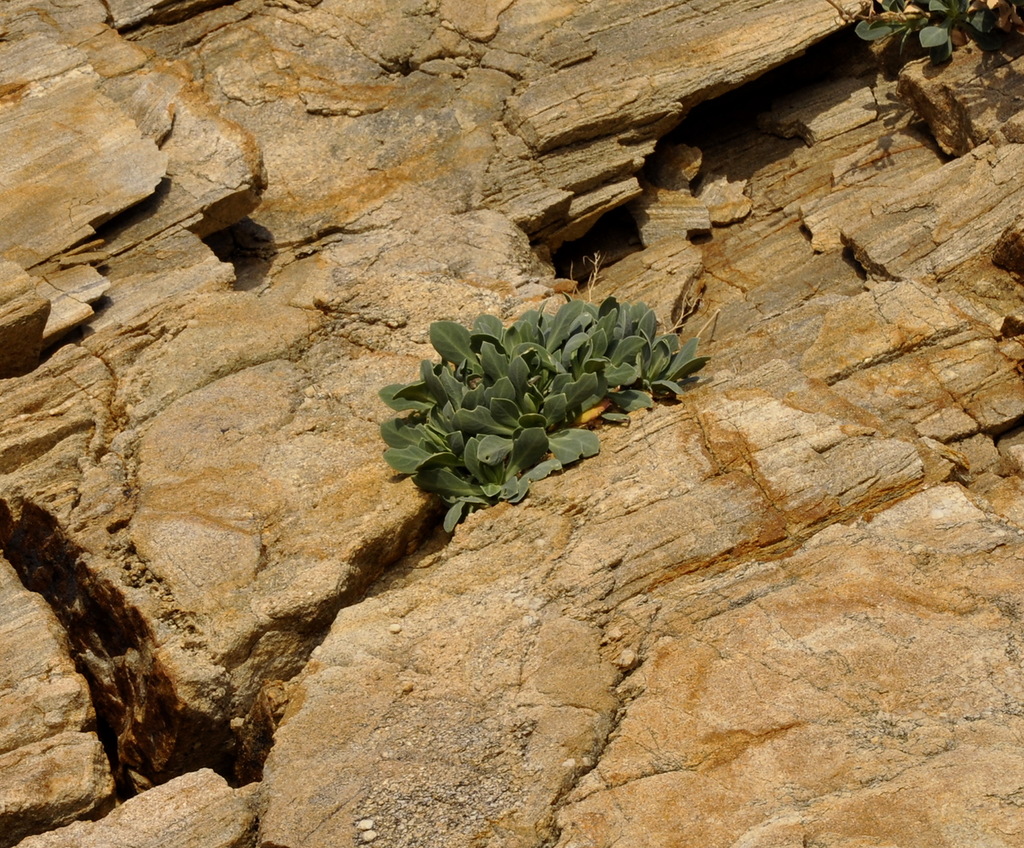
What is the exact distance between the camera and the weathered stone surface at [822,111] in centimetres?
852

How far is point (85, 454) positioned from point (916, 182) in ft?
16.9

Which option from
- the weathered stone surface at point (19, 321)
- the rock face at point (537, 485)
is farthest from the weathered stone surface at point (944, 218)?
the weathered stone surface at point (19, 321)

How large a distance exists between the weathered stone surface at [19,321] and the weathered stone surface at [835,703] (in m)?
3.74

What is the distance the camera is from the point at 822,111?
864 cm

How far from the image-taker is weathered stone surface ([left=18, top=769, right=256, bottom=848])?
425 cm

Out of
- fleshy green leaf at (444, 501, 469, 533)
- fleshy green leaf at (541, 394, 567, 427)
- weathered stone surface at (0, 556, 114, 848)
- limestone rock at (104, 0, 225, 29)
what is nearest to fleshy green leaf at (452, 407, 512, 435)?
fleshy green leaf at (541, 394, 567, 427)

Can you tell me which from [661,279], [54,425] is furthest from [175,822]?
[661,279]

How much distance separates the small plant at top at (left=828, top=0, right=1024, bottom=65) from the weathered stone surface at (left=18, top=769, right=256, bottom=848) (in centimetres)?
638

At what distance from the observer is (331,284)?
6879 millimetres

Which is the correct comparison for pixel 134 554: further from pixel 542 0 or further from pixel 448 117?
pixel 542 0

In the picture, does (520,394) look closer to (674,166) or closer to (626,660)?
(626,660)

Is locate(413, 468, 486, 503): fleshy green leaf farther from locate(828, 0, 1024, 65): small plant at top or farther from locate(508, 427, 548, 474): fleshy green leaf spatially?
locate(828, 0, 1024, 65): small plant at top

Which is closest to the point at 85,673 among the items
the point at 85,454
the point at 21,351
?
the point at 85,454

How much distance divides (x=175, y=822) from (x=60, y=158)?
178 inches
